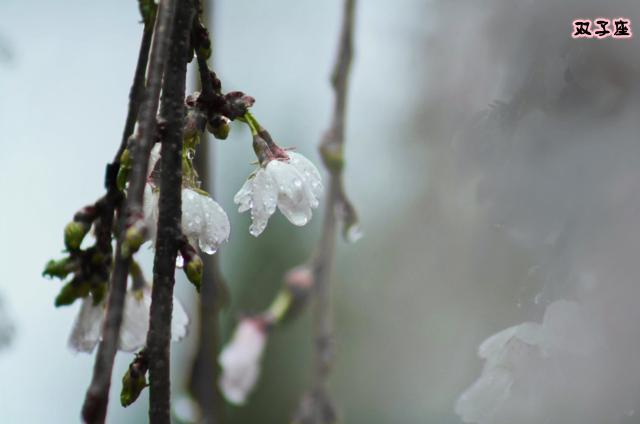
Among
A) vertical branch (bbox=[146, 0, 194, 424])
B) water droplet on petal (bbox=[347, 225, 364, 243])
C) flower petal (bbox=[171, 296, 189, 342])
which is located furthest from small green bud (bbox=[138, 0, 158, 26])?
water droplet on petal (bbox=[347, 225, 364, 243])

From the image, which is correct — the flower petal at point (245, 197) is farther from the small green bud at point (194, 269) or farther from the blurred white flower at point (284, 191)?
the small green bud at point (194, 269)

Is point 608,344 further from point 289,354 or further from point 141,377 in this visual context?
point 289,354

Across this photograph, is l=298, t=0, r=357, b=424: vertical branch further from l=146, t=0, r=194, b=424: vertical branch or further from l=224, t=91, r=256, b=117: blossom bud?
l=146, t=0, r=194, b=424: vertical branch

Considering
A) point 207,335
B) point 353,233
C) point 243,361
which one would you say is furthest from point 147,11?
point 243,361

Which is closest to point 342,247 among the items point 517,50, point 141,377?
point 517,50

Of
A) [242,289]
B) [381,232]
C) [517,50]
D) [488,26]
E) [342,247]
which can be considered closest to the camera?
[517,50]

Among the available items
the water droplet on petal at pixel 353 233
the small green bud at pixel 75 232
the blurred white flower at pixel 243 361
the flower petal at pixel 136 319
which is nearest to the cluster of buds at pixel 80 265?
the small green bud at pixel 75 232
